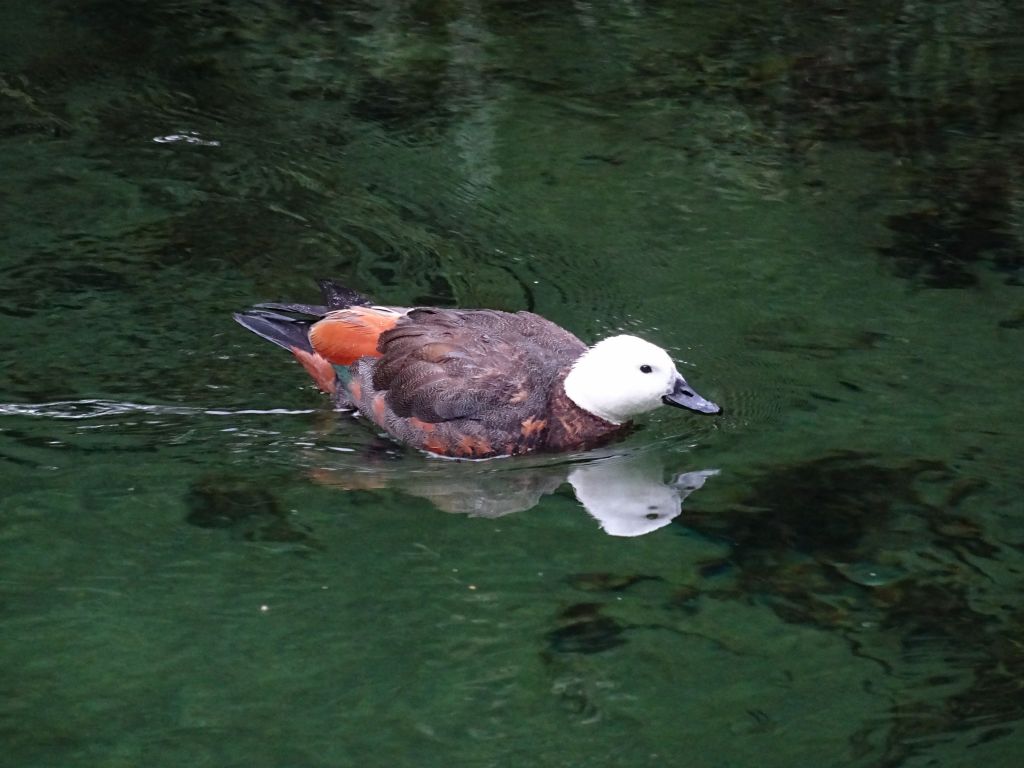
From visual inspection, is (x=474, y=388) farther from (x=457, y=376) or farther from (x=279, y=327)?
(x=279, y=327)

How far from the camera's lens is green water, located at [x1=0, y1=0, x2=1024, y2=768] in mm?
5570

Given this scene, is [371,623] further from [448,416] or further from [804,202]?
[804,202]

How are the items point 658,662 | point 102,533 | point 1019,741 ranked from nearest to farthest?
1. point 1019,741
2. point 658,662
3. point 102,533

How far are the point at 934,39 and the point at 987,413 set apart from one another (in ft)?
19.1

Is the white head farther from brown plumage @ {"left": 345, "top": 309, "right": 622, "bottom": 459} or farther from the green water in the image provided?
the green water

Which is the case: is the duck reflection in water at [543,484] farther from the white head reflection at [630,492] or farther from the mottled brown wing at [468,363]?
the mottled brown wing at [468,363]

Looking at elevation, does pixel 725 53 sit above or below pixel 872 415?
above

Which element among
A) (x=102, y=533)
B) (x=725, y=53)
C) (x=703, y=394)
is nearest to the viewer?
(x=102, y=533)

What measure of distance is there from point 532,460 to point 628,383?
616 mm

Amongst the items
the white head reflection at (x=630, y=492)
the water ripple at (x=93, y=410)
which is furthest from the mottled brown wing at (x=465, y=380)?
the water ripple at (x=93, y=410)

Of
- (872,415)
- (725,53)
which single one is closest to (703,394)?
(872,415)

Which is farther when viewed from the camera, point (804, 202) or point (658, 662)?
point (804, 202)

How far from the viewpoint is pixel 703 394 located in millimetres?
8070

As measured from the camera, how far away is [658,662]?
5793 millimetres
